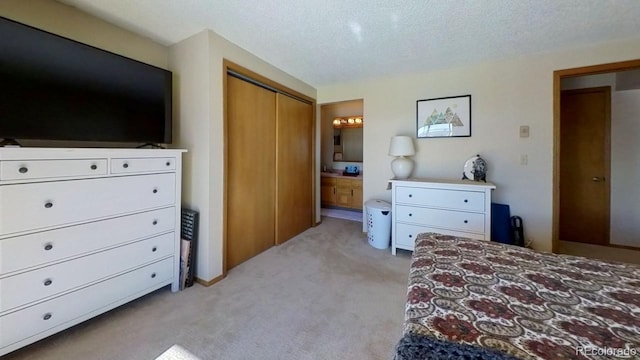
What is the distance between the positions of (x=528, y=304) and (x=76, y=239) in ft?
7.94

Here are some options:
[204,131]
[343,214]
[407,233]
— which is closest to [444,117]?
[407,233]

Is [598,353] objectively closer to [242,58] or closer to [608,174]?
[242,58]

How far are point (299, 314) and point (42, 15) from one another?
112 inches

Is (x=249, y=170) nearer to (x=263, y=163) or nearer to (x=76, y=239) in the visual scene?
(x=263, y=163)

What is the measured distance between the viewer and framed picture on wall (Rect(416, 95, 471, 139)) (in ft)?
9.91

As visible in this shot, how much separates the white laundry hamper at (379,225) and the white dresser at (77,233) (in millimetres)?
2238

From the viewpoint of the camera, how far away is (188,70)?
7.66ft

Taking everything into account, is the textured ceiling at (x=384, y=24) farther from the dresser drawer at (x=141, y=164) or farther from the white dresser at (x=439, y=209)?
the white dresser at (x=439, y=209)

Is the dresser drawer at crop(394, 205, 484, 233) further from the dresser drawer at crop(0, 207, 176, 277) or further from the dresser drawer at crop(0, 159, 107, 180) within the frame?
the dresser drawer at crop(0, 159, 107, 180)

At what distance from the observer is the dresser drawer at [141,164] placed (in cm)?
174

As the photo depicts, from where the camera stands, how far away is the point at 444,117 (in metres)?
3.13

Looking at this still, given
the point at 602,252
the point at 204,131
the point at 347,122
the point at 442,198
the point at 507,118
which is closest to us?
the point at 204,131

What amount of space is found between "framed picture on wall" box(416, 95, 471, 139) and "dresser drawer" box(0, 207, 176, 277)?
304 cm

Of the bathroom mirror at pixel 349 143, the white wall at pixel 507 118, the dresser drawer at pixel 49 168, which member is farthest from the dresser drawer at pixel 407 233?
the dresser drawer at pixel 49 168
